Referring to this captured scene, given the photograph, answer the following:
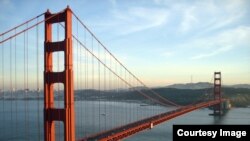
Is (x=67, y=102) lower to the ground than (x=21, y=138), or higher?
higher

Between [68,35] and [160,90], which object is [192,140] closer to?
[68,35]

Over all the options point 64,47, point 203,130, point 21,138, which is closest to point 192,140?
point 203,130

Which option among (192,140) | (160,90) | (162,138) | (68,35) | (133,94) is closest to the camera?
(192,140)

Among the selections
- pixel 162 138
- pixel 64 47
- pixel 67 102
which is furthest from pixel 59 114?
pixel 162 138

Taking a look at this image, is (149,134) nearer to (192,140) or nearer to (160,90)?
(192,140)

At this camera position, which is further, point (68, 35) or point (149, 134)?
point (149, 134)

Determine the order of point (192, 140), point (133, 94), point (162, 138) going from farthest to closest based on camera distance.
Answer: point (133, 94) → point (162, 138) → point (192, 140)

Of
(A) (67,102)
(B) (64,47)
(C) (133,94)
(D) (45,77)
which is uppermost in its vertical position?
(B) (64,47)
